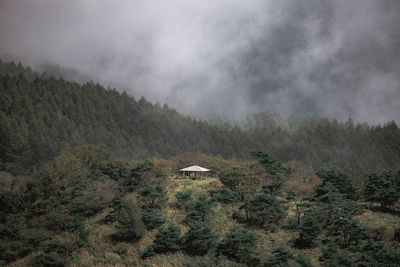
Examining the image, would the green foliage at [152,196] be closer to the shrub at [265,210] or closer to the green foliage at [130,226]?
the green foliage at [130,226]

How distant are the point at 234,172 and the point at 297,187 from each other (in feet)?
42.0

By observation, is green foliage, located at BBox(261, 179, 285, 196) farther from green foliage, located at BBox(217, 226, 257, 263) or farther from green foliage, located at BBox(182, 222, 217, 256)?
green foliage, located at BBox(182, 222, 217, 256)

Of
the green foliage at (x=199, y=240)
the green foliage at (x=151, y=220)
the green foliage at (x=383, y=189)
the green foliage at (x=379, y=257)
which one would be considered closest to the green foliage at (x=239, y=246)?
the green foliage at (x=199, y=240)

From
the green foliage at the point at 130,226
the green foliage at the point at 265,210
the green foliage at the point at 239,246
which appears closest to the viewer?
the green foliage at the point at 239,246

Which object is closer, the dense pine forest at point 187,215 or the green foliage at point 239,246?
the green foliage at point 239,246

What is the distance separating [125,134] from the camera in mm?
99312

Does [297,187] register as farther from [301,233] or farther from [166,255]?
[166,255]

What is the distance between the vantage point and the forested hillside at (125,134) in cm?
6316

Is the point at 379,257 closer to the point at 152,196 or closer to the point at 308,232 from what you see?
the point at 308,232

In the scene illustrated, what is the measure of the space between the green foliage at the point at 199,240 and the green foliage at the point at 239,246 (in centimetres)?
77

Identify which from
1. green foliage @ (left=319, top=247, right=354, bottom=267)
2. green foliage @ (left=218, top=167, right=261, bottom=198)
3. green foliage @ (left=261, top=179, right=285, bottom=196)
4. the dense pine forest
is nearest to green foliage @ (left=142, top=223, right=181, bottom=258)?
the dense pine forest

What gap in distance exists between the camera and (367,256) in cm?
1578

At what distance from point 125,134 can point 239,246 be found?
85962mm

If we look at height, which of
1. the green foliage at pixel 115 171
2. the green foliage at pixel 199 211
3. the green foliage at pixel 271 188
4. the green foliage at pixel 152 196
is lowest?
the green foliage at pixel 199 211
